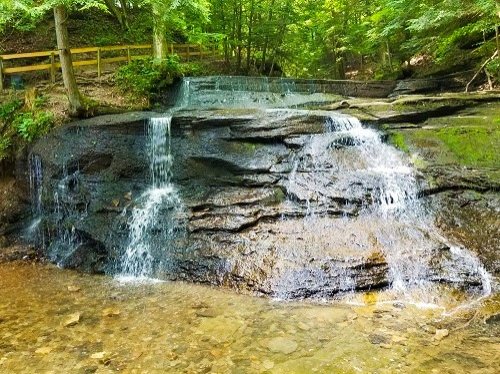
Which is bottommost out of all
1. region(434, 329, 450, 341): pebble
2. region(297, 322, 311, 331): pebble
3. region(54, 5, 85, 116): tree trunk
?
region(297, 322, 311, 331): pebble

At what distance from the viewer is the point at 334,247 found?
20.4 feet

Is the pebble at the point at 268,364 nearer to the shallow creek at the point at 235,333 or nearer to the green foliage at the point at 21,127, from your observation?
the shallow creek at the point at 235,333

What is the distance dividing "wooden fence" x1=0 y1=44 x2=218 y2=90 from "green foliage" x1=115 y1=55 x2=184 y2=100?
905mm

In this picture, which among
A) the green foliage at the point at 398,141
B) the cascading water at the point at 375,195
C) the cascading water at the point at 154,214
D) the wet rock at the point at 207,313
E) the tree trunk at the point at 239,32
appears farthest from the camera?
the tree trunk at the point at 239,32

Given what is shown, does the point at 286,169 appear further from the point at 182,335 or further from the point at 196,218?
the point at 182,335

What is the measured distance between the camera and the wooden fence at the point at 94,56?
11625 millimetres

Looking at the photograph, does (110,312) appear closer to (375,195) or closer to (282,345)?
(282,345)

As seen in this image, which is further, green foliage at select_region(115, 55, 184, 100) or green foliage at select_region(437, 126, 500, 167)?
green foliage at select_region(115, 55, 184, 100)

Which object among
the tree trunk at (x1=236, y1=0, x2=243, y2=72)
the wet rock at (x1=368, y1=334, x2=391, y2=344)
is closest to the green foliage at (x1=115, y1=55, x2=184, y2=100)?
the tree trunk at (x1=236, y1=0, x2=243, y2=72)

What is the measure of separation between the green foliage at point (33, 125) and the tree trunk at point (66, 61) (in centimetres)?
60

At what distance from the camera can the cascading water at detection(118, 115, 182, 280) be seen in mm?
6984

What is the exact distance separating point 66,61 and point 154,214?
4.75m

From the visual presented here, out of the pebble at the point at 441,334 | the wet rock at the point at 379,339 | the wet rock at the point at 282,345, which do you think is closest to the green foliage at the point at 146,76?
the wet rock at the point at 282,345

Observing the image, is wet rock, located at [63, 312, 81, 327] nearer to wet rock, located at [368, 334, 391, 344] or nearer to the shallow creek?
the shallow creek
